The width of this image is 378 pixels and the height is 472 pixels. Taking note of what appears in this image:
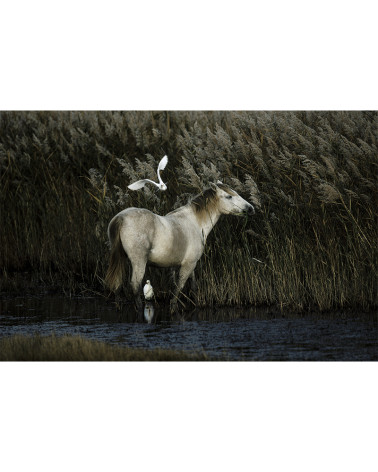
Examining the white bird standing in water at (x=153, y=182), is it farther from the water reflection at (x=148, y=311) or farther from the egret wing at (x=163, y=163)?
the water reflection at (x=148, y=311)

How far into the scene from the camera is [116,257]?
29.6ft

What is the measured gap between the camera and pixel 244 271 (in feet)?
31.3

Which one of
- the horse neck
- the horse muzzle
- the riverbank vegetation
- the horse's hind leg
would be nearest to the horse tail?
the horse's hind leg

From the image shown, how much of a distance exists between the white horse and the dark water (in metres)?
0.39

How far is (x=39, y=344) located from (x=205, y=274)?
212 centimetres

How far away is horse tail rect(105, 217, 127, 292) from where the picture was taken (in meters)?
8.97

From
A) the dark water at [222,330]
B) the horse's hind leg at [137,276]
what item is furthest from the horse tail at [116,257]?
the dark water at [222,330]

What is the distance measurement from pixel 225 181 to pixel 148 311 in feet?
6.33

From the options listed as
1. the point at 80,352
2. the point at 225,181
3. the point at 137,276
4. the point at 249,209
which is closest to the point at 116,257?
the point at 137,276

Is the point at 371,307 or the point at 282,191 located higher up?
the point at 282,191

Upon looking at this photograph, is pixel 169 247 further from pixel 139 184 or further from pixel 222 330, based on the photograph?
pixel 222 330
